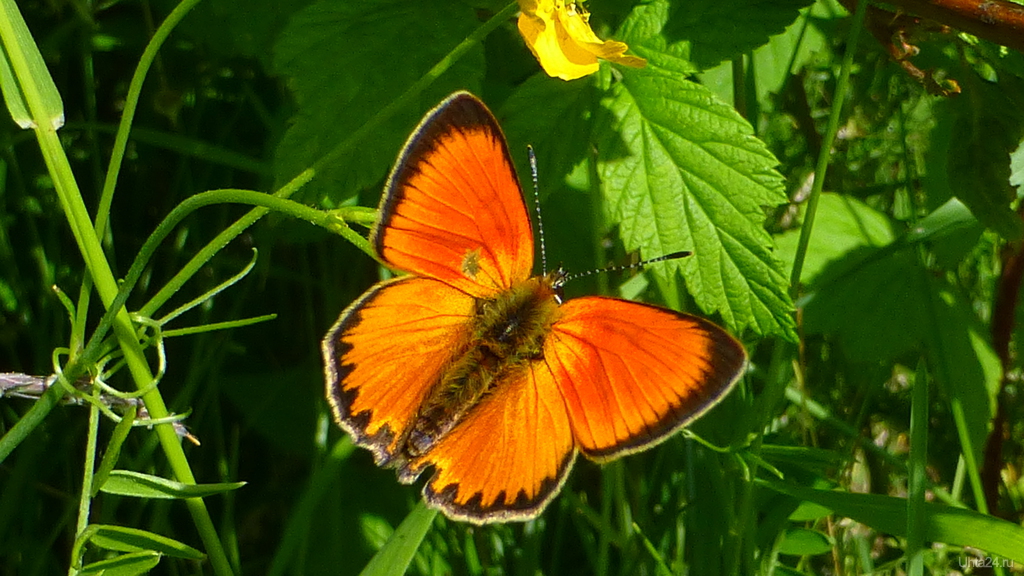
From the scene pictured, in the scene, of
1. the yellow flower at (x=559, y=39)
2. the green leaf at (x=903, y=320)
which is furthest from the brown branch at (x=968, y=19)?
the green leaf at (x=903, y=320)

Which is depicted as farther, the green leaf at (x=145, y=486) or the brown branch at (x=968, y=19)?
the brown branch at (x=968, y=19)

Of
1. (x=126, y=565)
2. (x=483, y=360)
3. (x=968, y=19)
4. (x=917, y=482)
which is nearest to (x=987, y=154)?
(x=968, y=19)

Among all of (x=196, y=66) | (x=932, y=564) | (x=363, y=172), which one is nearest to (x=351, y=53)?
(x=363, y=172)

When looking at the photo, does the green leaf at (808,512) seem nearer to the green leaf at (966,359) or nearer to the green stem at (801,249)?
the green stem at (801,249)

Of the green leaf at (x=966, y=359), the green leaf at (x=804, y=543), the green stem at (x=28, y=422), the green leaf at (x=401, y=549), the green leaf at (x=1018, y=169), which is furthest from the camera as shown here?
the green leaf at (x=966, y=359)

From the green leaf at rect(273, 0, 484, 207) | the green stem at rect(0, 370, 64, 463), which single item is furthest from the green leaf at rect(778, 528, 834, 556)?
the green stem at rect(0, 370, 64, 463)

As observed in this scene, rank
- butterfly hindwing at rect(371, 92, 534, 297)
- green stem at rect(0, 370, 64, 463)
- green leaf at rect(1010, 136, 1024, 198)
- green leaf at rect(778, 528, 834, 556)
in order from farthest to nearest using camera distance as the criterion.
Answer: green leaf at rect(778, 528, 834, 556) < green leaf at rect(1010, 136, 1024, 198) < butterfly hindwing at rect(371, 92, 534, 297) < green stem at rect(0, 370, 64, 463)

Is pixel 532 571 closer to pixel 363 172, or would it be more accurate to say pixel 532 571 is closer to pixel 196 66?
pixel 363 172

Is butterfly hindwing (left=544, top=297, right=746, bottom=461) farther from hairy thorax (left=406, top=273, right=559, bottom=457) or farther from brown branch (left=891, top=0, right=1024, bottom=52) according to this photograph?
brown branch (left=891, top=0, right=1024, bottom=52)
